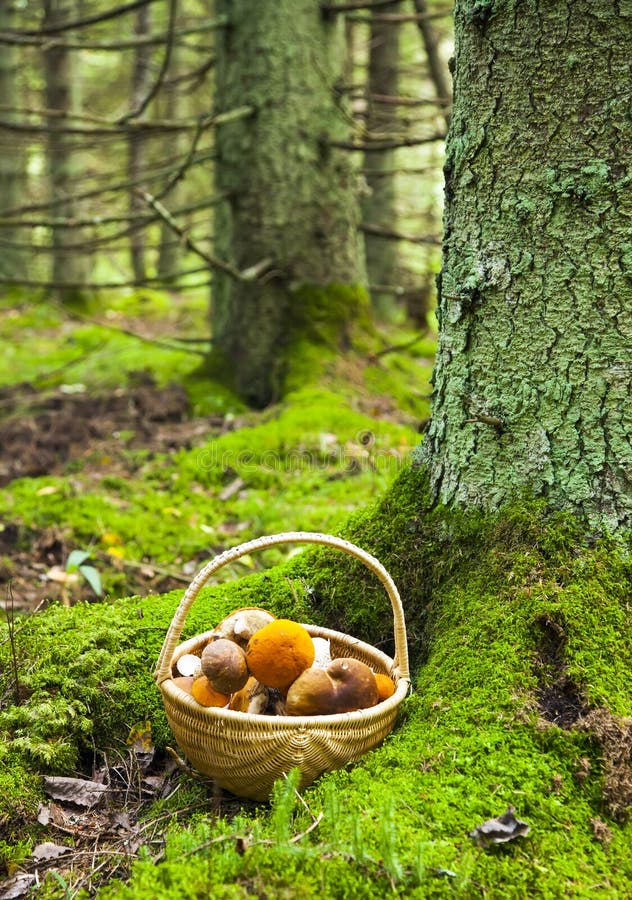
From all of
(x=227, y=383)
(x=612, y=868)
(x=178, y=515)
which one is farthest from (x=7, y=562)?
(x=612, y=868)

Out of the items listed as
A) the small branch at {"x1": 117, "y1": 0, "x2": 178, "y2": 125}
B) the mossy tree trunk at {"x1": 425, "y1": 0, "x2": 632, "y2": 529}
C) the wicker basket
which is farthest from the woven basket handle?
the small branch at {"x1": 117, "y1": 0, "x2": 178, "y2": 125}

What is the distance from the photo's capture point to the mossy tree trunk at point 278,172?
6000 mm

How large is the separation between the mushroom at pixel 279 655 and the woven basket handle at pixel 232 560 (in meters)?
0.25

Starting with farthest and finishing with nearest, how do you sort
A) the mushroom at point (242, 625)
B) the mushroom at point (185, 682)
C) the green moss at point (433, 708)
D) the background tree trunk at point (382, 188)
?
the background tree trunk at point (382, 188), the mushroom at point (242, 625), the mushroom at point (185, 682), the green moss at point (433, 708)

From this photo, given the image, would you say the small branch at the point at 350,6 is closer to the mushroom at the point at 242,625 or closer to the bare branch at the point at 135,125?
the bare branch at the point at 135,125

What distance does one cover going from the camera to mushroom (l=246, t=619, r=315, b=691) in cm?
213

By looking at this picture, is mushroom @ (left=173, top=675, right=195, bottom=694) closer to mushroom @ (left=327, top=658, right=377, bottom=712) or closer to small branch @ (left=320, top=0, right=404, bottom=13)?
mushroom @ (left=327, top=658, right=377, bottom=712)

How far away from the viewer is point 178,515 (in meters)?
4.68

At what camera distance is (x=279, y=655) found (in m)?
2.13

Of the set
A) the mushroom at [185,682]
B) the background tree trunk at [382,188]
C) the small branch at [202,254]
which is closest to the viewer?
the mushroom at [185,682]

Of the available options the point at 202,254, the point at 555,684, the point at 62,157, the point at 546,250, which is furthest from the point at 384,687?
the point at 62,157

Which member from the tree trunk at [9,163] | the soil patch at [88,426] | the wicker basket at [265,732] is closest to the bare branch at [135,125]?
the soil patch at [88,426]

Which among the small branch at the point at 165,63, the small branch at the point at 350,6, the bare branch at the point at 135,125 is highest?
the small branch at the point at 350,6

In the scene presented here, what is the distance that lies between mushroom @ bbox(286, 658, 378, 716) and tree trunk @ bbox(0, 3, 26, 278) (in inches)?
468
